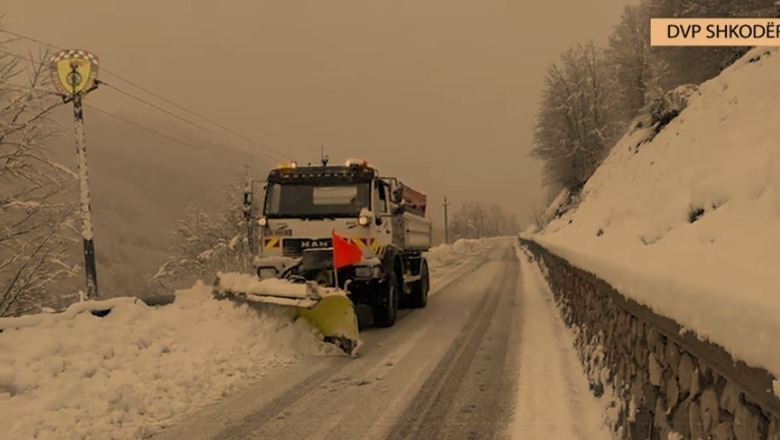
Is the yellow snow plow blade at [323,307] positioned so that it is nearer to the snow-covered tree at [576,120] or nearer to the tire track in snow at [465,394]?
the tire track in snow at [465,394]

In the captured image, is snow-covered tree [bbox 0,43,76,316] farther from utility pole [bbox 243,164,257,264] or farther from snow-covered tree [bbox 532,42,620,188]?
snow-covered tree [bbox 532,42,620,188]

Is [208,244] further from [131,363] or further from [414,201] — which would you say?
[131,363]

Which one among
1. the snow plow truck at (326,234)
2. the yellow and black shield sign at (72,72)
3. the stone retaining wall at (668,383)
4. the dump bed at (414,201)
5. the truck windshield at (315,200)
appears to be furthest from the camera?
the yellow and black shield sign at (72,72)

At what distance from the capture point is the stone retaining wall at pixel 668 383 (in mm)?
1924

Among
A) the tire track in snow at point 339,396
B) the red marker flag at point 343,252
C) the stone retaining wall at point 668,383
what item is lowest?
the tire track in snow at point 339,396

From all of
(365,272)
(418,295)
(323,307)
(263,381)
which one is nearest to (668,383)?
(263,381)

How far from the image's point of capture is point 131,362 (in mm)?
6367

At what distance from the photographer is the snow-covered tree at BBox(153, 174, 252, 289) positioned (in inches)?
2129

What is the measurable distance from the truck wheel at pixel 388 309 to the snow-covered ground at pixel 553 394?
2565mm

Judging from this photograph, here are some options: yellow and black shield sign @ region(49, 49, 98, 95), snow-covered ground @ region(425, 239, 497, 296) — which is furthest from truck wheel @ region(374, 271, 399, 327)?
yellow and black shield sign @ region(49, 49, 98, 95)

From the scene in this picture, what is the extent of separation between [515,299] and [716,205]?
9.31 metres

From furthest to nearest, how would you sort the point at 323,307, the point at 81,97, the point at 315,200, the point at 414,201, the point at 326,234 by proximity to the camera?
1. the point at 81,97
2. the point at 414,201
3. the point at 315,200
4. the point at 326,234
5. the point at 323,307

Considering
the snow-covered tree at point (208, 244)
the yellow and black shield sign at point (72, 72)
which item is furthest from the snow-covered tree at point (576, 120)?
the yellow and black shield sign at point (72, 72)

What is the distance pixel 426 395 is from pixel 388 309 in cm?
453
